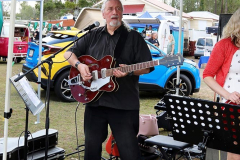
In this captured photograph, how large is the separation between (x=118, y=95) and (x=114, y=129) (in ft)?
1.05

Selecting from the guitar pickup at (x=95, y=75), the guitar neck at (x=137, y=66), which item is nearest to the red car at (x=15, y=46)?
the guitar pickup at (x=95, y=75)

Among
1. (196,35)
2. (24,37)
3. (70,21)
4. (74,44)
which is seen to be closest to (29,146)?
(74,44)

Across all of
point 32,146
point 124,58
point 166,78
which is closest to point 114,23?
point 124,58

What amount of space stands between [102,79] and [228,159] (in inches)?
52.9

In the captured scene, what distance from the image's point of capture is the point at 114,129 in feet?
10.9

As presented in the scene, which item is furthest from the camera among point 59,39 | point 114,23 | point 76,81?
point 59,39

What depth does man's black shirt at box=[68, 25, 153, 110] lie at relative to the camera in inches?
129

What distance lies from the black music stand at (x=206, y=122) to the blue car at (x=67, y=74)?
508 cm

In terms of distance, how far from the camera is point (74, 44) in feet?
11.8

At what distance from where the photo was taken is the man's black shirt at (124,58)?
3.27 meters

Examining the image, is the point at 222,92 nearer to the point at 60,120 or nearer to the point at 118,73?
the point at 118,73

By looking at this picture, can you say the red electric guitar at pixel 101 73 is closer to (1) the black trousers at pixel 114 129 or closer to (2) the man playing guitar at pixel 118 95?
(2) the man playing guitar at pixel 118 95

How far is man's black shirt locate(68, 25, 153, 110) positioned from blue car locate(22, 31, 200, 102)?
15.2ft

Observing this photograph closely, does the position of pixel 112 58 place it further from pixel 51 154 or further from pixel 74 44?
pixel 51 154
